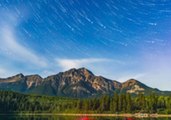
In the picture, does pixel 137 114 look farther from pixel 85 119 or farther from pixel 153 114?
pixel 85 119

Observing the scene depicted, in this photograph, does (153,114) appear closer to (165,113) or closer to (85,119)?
(165,113)

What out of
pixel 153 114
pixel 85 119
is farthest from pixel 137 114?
pixel 85 119

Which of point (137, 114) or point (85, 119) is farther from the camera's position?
point (137, 114)

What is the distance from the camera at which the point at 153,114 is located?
19525 cm

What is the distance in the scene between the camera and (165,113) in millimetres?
196375

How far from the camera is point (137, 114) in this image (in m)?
193

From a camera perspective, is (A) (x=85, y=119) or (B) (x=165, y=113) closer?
(A) (x=85, y=119)

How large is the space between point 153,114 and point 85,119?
188241 mm

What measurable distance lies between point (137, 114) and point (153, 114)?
425 inches

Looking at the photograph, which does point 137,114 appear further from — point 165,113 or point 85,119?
point 85,119

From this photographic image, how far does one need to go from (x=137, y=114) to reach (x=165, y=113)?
18706 millimetres

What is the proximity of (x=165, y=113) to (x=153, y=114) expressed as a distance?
7943mm

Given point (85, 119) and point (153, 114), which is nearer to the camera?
point (85, 119)

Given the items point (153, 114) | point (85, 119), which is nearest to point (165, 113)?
point (153, 114)
